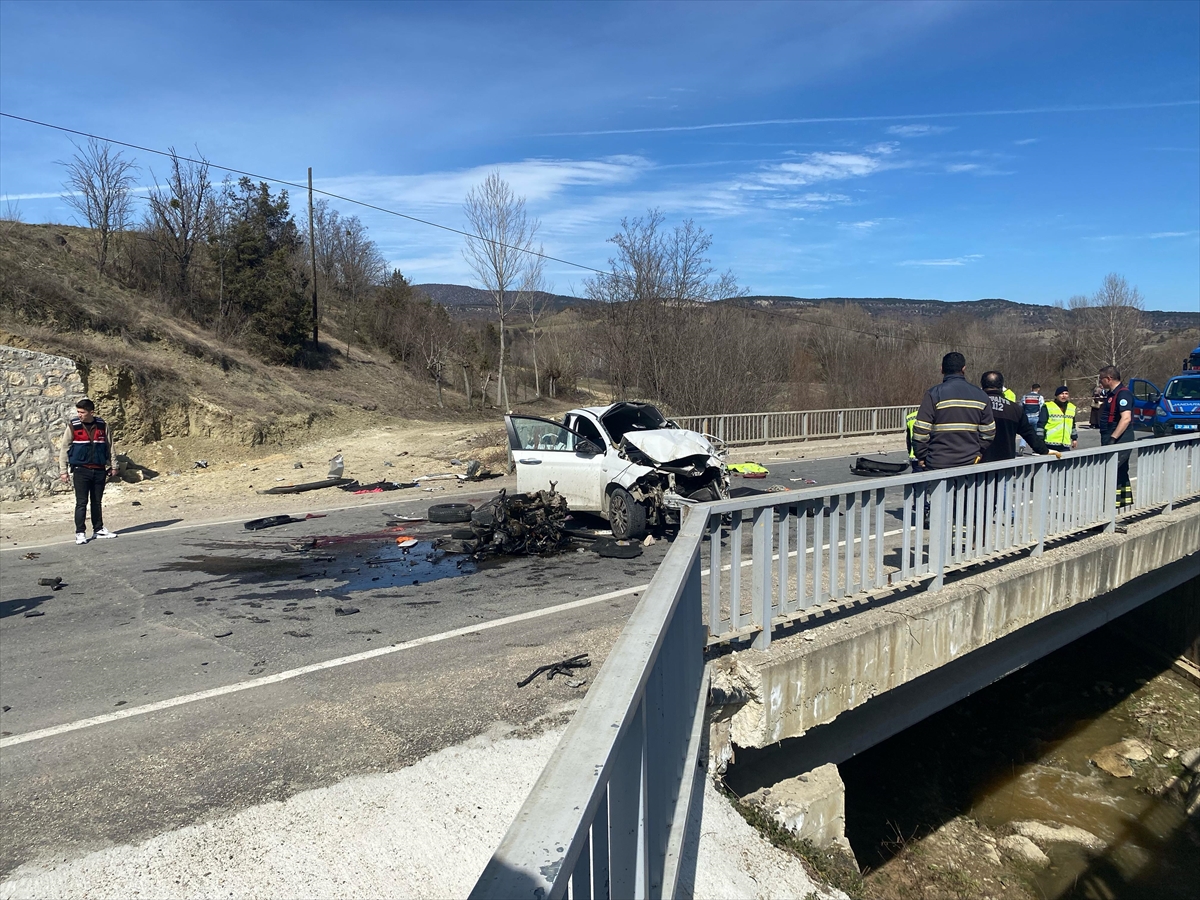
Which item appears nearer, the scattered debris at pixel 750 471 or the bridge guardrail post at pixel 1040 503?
the bridge guardrail post at pixel 1040 503

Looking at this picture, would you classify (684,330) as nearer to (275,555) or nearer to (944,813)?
(275,555)

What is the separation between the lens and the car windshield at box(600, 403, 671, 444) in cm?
1154

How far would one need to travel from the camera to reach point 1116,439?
10531mm

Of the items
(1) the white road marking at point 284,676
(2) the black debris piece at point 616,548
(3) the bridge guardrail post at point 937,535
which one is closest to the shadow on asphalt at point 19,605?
(1) the white road marking at point 284,676

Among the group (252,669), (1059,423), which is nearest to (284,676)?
(252,669)

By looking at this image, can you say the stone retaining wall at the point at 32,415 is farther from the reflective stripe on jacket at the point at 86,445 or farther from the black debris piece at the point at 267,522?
the black debris piece at the point at 267,522

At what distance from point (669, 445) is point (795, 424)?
1351cm

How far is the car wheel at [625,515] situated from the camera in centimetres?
1030

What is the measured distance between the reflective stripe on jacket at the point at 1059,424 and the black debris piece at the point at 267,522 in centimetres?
1143

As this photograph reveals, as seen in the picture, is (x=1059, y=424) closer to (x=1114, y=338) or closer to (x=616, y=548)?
(x=616, y=548)

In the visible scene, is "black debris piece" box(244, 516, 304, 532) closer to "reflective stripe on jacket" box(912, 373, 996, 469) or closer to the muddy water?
the muddy water

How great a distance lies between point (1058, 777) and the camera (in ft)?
27.4

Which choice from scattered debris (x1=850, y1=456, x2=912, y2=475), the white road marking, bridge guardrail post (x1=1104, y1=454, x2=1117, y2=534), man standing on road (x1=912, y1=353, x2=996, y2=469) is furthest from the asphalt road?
scattered debris (x1=850, y1=456, x2=912, y2=475)

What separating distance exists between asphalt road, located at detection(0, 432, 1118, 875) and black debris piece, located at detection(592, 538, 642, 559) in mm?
255
